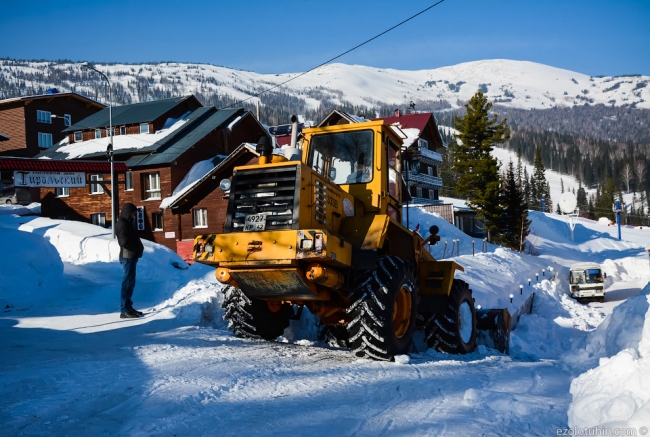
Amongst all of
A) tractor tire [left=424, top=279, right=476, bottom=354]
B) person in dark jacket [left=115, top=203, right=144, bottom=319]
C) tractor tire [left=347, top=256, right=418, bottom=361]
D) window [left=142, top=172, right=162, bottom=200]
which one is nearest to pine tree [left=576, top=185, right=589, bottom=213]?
window [left=142, top=172, right=162, bottom=200]

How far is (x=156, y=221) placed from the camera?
4062cm

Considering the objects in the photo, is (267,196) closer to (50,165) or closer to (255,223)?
(255,223)

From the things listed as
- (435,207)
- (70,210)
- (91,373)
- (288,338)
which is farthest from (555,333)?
(70,210)

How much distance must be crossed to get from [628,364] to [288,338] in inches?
221

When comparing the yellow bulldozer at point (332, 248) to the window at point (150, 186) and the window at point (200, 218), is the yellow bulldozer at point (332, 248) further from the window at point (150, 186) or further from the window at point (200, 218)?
the window at point (150, 186)

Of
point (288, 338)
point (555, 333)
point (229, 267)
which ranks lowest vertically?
point (555, 333)

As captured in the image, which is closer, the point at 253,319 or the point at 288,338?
the point at 253,319

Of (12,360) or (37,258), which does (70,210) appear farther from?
(12,360)

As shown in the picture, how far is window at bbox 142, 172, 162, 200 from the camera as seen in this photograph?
40.7 metres

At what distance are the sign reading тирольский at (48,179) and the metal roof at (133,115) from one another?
22188 mm

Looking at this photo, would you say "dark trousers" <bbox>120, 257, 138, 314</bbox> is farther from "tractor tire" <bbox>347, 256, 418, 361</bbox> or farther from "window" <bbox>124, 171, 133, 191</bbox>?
"window" <bbox>124, 171, 133, 191</bbox>

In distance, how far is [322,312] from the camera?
8.07m

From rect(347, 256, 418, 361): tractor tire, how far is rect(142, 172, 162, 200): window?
35107 mm

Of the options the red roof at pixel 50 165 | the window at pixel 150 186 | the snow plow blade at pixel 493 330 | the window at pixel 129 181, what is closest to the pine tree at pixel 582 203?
the window at pixel 150 186
